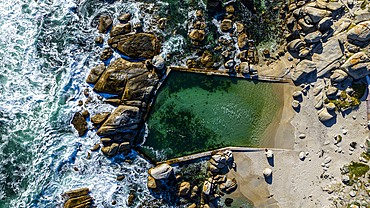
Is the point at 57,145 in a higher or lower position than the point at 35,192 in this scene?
higher

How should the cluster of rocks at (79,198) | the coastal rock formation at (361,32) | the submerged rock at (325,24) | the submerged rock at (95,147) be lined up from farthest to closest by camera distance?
the submerged rock at (95,147) → the cluster of rocks at (79,198) → the submerged rock at (325,24) → the coastal rock formation at (361,32)

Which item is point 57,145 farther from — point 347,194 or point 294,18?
point 347,194

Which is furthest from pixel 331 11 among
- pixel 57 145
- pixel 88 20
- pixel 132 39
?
pixel 57 145

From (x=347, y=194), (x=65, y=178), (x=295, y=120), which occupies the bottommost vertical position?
(x=65, y=178)

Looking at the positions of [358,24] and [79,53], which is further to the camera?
[79,53]

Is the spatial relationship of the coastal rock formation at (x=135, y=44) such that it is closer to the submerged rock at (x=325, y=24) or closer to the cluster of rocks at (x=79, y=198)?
the cluster of rocks at (x=79, y=198)

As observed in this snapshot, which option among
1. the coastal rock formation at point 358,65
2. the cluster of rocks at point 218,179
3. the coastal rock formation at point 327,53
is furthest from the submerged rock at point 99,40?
the coastal rock formation at point 358,65
